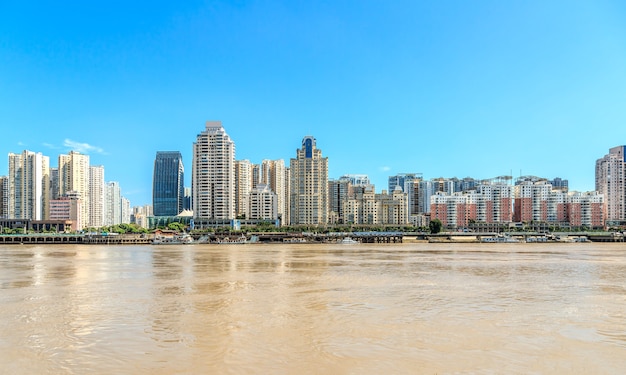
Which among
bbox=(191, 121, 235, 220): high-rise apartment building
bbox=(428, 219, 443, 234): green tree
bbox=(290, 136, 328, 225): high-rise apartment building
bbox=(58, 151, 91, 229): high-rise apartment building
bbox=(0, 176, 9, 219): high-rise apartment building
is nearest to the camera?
bbox=(428, 219, 443, 234): green tree

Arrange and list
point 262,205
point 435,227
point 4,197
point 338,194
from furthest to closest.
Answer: point 338,194, point 4,197, point 262,205, point 435,227

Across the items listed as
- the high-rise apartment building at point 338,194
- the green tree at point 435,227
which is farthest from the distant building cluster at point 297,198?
the green tree at point 435,227

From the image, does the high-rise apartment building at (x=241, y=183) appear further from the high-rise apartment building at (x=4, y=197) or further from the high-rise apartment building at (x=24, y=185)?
the high-rise apartment building at (x=4, y=197)

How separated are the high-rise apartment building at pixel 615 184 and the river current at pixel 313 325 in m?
139

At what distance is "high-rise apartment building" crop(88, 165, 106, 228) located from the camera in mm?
171750

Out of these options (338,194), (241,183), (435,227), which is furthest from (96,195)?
(435,227)

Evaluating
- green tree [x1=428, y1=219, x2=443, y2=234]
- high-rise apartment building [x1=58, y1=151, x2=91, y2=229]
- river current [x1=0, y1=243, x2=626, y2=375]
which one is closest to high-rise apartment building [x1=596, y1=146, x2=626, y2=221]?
green tree [x1=428, y1=219, x2=443, y2=234]

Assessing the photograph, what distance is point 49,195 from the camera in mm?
159250

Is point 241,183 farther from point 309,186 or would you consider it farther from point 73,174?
point 73,174

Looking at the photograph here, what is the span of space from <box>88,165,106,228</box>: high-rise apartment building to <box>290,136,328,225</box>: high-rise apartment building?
6866cm

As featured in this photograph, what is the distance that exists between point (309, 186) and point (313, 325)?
130 m

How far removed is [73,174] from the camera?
158 m

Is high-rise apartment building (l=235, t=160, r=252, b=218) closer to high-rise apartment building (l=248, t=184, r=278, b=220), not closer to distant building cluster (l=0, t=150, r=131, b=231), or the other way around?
high-rise apartment building (l=248, t=184, r=278, b=220)

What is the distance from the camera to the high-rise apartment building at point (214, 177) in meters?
139
